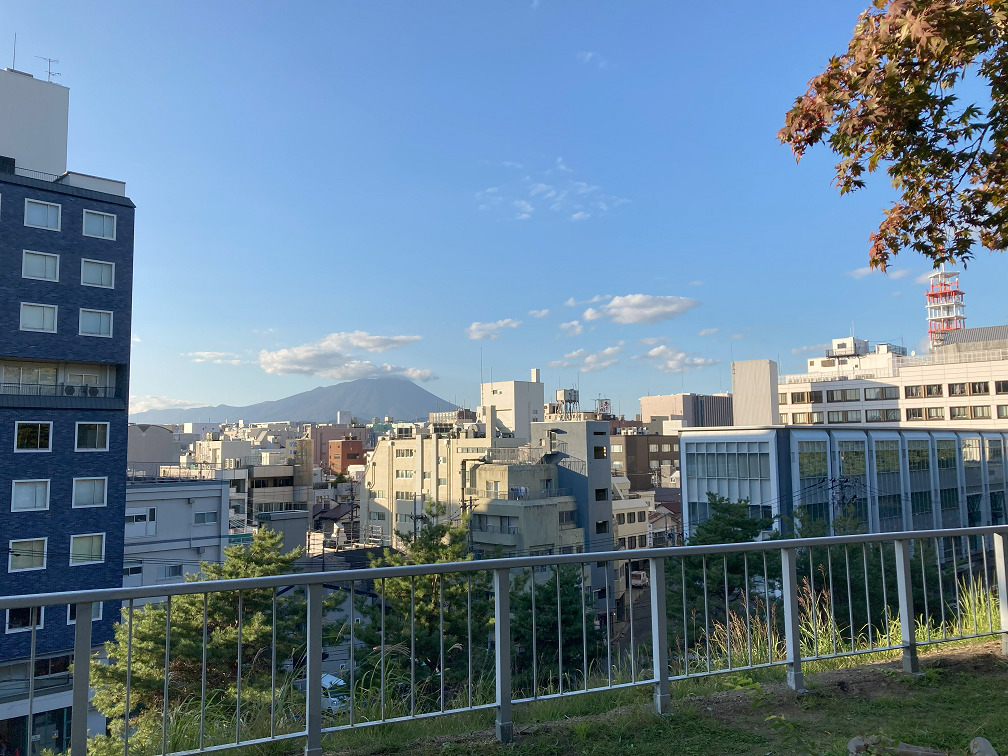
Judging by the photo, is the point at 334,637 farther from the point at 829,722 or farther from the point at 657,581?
the point at 829,722

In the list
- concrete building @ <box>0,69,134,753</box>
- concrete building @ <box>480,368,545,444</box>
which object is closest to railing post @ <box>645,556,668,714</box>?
concrete building @ <box>0,69,134,753</box>

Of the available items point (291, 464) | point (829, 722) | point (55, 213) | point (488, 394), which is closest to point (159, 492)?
point (55, 213)

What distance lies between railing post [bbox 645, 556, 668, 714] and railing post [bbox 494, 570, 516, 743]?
85 cm

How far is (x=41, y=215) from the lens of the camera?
27000 mm

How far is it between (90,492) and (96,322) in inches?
→ 273

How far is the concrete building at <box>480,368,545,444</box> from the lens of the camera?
271 ft

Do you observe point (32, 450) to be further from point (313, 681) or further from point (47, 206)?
point (313, 681)

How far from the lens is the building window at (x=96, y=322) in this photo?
27953 mm

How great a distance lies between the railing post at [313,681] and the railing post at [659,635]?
1.90 metres

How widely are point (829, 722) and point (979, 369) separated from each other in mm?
66073

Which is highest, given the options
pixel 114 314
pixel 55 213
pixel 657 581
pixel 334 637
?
pixel 55 213

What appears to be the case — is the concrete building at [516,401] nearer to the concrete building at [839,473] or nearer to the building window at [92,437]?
the concrete building at [839,473]

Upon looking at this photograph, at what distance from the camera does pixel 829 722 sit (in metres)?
3.95

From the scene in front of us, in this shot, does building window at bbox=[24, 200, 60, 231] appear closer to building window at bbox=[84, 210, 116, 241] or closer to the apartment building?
building window at bbox=[84, 210, 116, 241]
